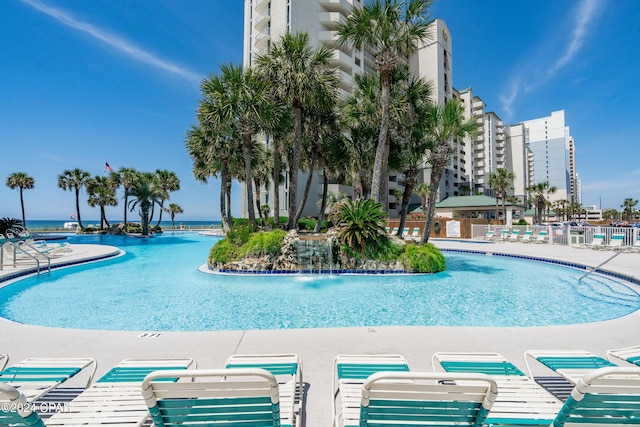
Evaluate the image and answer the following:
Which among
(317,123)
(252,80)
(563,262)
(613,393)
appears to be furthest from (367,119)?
(613,393)

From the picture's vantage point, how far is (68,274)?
38.7 feet

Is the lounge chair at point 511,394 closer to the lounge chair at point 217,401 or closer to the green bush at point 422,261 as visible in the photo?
the lounge chair at point 217,401

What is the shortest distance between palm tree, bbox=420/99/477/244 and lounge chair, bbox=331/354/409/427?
11.1 m

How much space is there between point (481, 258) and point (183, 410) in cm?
1713

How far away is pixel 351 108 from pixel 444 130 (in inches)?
187

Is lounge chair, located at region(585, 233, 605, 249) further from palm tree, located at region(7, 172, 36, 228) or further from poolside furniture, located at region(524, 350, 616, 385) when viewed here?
palm tree, located at region(7, 172, 36, 228)

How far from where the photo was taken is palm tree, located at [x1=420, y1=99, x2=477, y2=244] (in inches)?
503

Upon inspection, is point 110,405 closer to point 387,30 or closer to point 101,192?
point 387,30

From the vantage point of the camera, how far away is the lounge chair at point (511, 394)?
2107 mm

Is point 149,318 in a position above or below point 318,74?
below

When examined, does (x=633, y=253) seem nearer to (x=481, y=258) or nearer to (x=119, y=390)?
(x=481, y=258)

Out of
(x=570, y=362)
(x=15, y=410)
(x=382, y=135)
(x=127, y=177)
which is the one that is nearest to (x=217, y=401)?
(x=15, y=410)

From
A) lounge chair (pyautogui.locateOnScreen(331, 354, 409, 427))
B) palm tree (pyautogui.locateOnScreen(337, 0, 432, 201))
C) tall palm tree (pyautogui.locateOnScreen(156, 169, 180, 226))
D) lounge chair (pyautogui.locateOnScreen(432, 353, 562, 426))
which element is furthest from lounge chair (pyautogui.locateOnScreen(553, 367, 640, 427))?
tall palm tree (pyautogui.locateOnScreen(156, 169, 180, 226))

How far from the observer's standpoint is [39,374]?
8.87 ft
